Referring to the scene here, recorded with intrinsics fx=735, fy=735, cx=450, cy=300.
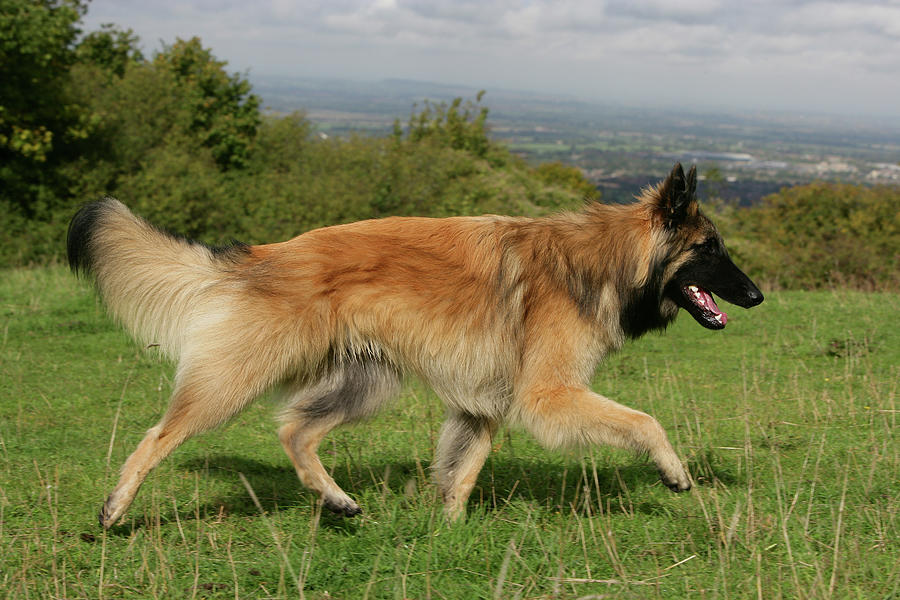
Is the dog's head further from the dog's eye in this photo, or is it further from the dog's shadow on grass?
the dog's shadow on grass

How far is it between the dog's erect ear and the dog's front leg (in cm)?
124

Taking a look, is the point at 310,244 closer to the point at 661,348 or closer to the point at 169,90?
the point at 661,348

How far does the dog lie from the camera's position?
4109mm

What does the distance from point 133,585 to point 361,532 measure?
1177mm

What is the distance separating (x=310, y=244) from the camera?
4.32 meters

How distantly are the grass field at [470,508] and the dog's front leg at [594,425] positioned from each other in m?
0.22

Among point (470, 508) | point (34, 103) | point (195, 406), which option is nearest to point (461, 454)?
point (470, 508)

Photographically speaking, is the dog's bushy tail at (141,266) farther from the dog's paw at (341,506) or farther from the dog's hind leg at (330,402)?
the dog's paw at (341,506)

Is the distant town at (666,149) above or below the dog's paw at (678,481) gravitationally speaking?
above

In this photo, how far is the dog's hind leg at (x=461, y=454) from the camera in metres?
4.74

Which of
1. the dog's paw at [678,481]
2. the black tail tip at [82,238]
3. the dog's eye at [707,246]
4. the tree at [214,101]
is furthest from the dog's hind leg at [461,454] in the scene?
the tree at [214,101]

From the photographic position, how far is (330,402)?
4645mm

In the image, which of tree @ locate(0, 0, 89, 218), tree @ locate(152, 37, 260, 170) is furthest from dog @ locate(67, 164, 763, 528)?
tree @ locate(152, 37, 260, 170)

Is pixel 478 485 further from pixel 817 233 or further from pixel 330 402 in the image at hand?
pixel 817 233
